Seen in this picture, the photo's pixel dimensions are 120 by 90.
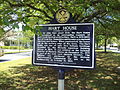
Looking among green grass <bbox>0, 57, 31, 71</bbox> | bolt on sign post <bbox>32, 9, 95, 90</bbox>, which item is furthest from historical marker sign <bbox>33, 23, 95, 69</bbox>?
green grass <bbox>0, 57, 31, 71</bbox>

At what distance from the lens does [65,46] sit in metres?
3.09

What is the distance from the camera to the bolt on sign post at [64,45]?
9.73 ft

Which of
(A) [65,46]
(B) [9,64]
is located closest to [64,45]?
(A) [65,46]

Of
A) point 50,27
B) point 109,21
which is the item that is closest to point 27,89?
point 50,27

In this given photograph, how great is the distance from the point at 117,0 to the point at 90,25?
2.73m

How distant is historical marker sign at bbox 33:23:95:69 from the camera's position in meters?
2.96

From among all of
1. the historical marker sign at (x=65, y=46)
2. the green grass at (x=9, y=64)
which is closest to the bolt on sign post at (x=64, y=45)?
the historical marker sign at (x=65, y=46)

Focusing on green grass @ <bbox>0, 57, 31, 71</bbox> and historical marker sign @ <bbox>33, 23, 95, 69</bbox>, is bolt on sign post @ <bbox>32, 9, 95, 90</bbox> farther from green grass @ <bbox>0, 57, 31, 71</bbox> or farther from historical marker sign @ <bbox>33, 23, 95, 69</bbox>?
green grass @ <bbox>0, 57, 31, 71</bbox>

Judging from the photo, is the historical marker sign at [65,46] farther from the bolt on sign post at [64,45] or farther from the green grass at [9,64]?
the green grass at [9,64]

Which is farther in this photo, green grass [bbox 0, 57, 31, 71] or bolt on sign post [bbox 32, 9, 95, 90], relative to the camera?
green grass [bbox 0, 57, 31, 71]

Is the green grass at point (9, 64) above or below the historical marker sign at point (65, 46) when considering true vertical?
below

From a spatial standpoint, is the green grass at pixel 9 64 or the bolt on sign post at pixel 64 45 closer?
Result: the bolt on sign post at pixel 64 45

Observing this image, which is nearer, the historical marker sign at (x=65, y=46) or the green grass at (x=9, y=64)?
the historical marker sign at (x=65, y=46)

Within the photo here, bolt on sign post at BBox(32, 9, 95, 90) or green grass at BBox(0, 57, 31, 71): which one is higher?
bolt on sign post at BBox(32, 9, 95, 90)
